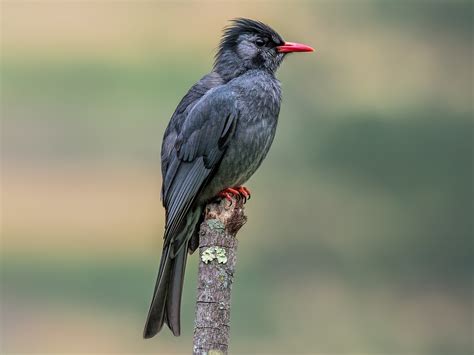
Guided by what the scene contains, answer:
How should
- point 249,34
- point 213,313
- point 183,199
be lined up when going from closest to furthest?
1. point 213,313
2. point 183,199
3. point 249,34

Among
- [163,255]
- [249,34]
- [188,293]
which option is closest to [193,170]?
[163,255]

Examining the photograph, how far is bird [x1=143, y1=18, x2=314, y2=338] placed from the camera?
5328 mm

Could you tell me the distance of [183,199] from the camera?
5.38m

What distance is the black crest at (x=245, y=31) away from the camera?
6098 millimetres

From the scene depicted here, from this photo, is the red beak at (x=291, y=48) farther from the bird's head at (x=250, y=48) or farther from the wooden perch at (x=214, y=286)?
the wooden perch at (x=214, y=286)

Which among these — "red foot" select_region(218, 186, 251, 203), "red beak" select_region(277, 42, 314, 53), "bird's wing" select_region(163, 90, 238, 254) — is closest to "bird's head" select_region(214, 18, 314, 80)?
"red beak" select_region(277, 42, 314, 53)

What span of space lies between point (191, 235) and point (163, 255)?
0.73ft

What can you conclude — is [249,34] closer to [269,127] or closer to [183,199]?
[269,127]

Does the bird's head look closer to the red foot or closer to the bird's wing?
the bird's wing

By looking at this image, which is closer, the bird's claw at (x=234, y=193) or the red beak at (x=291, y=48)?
the bird's claw at (x=234, y=193)

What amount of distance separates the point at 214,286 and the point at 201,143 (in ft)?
4.60

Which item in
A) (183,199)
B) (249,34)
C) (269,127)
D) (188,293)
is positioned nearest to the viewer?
(183,199)

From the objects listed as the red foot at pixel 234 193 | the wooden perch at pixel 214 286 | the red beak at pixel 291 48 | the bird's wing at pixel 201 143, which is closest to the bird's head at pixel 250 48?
the red beak at pixel 291 48

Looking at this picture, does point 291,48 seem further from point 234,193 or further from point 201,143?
point 234,193
